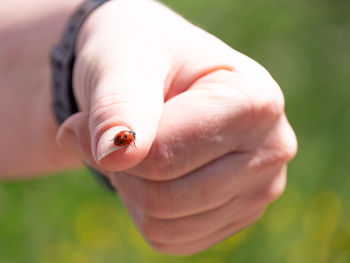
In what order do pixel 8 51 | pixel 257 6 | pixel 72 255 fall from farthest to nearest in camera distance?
1. pixel 257 6
2. pixel 72 255
3. pixel 8 51

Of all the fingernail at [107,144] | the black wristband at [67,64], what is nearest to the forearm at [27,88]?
the black wristband at [67,64]

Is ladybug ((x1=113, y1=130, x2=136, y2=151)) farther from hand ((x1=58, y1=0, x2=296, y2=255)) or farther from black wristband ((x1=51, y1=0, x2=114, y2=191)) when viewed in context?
black wristband ((x1=51, y1=0, x2=114, y2=191))

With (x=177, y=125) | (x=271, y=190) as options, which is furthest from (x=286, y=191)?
(x=177, y=125)

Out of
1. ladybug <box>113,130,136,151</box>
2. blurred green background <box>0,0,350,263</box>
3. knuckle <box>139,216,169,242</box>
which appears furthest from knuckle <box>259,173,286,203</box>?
blurred green background <box>0,0,350,263</box>

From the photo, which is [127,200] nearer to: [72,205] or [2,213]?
[72,205]

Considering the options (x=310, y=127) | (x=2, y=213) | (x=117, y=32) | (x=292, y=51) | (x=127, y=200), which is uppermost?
(x=117, y=32)

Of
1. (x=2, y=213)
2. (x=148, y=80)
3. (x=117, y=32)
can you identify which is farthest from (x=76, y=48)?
(x=2, y=213)

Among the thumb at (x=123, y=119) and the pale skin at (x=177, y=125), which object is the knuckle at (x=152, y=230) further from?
the thumb at (x=123, y=119)

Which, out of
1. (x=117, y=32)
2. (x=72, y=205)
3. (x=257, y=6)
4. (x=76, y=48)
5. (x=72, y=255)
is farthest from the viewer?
(x=257, y=6)
